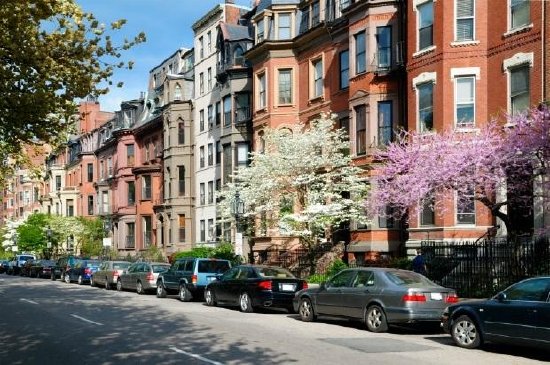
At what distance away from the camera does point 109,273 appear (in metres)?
34.2

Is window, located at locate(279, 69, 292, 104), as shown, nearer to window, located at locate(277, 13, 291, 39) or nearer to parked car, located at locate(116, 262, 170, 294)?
window, located at locate(277, 13, 291, 39)

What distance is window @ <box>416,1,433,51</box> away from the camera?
27494 millimetres

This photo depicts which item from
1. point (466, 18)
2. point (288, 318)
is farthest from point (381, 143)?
point (288, 318)

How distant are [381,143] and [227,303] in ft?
37.6

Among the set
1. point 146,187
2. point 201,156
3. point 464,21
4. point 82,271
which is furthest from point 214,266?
point 146,187

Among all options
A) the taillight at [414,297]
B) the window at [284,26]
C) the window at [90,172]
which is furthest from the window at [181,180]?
the taillight at [414,297]

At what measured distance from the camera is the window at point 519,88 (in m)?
24.2

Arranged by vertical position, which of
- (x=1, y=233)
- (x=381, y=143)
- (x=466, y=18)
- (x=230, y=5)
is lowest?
(x=1, y=233)

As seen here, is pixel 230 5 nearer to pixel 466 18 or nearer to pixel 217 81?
pixel 217 81

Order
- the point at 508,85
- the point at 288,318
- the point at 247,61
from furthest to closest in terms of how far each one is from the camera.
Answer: the point at 247,61
the point at 508,85
the point at 288,318

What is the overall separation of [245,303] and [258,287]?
0.84m

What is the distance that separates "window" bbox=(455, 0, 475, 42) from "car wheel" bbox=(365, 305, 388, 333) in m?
13.9

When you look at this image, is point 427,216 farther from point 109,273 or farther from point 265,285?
point 109,273

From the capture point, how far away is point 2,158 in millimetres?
19984
